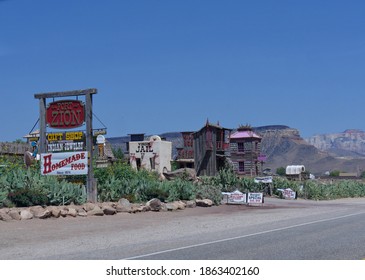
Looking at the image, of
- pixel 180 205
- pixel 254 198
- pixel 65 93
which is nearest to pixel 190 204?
pixel 180 205

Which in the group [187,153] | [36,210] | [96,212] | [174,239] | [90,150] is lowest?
[174,239]

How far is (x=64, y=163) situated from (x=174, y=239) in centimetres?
1064

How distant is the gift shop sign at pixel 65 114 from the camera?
87.2 feet

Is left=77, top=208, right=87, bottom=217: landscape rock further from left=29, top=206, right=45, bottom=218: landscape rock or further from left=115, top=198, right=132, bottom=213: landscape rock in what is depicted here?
left=115, top=198, right=132, bottom=213: landscape rock

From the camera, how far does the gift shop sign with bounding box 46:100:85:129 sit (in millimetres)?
26578

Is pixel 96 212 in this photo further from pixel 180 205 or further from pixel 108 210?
pixel 180 205

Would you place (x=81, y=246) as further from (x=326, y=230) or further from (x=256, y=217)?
(x=256, y=217)

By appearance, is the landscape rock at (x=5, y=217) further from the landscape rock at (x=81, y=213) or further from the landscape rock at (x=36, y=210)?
the landscape rock at (x=81, y=213)

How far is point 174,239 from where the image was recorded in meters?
17.2

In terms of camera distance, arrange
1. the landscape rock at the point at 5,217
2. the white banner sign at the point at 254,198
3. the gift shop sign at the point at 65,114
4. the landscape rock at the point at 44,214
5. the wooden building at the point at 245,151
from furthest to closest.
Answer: the wooden building at the point at 245,151, the white banner sign at the point at 254,198, the gift shop sign at the point at 65,114, the landscape rock at the point at 44,214, the landscape rock at the point at 5,217

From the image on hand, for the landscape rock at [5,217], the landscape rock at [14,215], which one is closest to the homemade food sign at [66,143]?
the landscape rock at [14,215]

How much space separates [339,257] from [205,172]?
48.4m

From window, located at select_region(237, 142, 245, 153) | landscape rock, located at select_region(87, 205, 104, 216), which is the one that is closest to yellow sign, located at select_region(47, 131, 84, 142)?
landscape rock, located at select_region(87, 205, 104, 216)

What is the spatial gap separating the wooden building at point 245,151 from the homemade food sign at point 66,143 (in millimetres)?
46525
